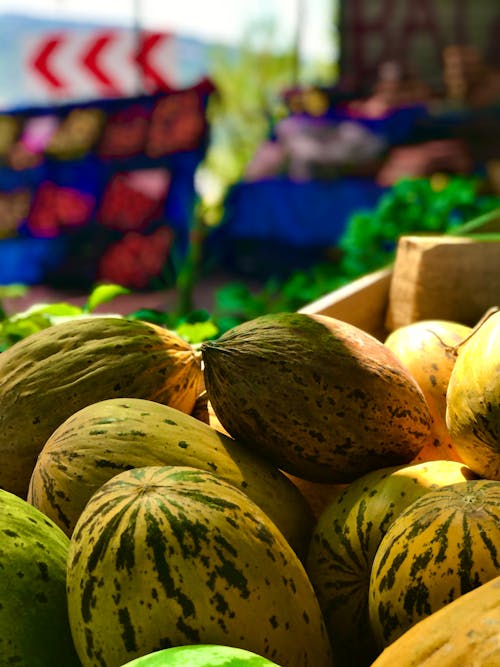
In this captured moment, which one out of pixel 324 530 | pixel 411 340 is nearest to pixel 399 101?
pixel 411 340

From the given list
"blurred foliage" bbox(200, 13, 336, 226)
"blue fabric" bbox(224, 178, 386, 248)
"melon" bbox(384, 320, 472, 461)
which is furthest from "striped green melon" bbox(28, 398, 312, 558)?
"blue fabric" bbox(224, 178, 386, 248)

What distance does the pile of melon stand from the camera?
28.9 inches

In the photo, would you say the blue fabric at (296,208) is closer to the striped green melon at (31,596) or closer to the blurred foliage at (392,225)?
the blurred foliage at (392,225)

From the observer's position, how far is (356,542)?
98cm

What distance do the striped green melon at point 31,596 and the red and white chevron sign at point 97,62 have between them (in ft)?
22.1

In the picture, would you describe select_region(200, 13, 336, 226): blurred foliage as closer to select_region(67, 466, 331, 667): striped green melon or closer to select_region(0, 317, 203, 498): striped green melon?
select_region(0, 317, 203, 498): striped green melon

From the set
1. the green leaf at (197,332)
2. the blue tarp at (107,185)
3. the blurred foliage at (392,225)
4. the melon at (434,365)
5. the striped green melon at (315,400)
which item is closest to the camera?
the striped green melon at (315,400)

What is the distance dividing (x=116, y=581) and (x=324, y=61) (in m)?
9.39

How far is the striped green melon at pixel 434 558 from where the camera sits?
786mm

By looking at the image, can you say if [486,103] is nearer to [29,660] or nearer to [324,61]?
[324,61]

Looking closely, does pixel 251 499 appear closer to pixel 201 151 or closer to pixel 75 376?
pixel 75 376

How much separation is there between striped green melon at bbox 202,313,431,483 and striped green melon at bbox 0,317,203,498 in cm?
11

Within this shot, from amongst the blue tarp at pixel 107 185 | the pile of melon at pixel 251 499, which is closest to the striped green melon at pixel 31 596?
the pile of melon at pixel 251 499

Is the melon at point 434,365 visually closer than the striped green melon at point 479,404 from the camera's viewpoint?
No
